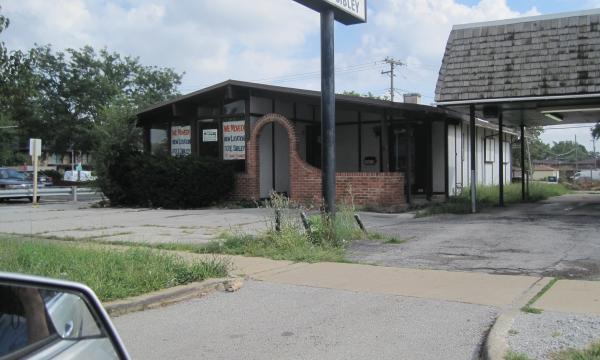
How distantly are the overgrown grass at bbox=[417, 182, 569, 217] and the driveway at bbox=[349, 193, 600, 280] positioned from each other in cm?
110

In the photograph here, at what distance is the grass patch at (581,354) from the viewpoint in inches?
174

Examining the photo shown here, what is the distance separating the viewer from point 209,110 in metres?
22.1

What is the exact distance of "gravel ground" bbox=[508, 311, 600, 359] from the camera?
484 cm

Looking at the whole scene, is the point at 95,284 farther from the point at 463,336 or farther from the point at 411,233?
the point at 411,233

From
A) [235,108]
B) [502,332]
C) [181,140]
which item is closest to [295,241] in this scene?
[502,332]

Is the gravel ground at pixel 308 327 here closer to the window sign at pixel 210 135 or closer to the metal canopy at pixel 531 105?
the metal canopy at pixel 531 105

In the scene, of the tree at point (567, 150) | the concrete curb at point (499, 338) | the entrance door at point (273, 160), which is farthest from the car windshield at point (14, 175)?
the tree at point (567, 150)

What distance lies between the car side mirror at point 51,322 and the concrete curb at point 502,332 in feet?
11.1

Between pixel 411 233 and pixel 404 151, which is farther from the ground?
pixel 404 151

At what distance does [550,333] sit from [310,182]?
47.4ft

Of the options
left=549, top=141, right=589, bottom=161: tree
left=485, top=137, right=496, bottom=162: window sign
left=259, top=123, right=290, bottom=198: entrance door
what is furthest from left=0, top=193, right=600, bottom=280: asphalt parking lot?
left=549, top=141, right=589, bottom=161: tree

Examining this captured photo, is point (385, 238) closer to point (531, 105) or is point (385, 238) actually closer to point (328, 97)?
point (328, 97)

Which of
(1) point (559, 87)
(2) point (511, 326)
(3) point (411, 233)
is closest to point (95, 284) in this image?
(2) point (511, 326)

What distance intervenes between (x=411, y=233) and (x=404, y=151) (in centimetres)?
1004
